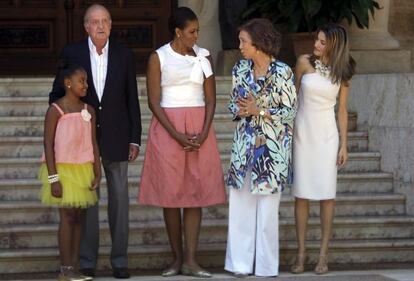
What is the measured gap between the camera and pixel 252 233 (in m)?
8.33

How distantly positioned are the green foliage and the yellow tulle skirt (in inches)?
166

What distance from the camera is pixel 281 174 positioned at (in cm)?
827

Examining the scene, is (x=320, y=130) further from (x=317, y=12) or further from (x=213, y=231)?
(x=317, y=12)

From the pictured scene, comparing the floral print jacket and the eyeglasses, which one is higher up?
the eyeglasses

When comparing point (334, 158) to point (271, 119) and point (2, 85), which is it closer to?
point (271, 119)

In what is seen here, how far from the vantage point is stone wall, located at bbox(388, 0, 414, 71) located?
13.2 metres

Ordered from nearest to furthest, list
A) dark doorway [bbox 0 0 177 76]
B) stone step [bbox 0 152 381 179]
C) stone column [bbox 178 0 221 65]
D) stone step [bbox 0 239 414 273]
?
stone step [bbox 0 239 414 273]
stone step [bbox 0 152 381 179]
stone column [bbox 178 0 221 65]
dark doorway [bbox 0 0 177 76]

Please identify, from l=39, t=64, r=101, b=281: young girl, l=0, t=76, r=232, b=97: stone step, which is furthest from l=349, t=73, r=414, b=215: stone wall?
l=39, t=64, r=101, b=281: young girl

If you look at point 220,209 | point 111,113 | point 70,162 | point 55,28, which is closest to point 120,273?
point 70,162

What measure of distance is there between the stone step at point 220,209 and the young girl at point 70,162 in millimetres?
1280

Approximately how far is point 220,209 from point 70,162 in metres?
1.96

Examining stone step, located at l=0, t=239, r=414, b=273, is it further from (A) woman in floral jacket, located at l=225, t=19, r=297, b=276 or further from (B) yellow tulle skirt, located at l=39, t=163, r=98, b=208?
(B) yellow tulle skirt, located at l=39, t=163, r=98, b=208

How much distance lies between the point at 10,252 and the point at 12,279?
29 cm

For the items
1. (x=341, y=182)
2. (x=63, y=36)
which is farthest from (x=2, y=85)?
(x=341, y=182)
